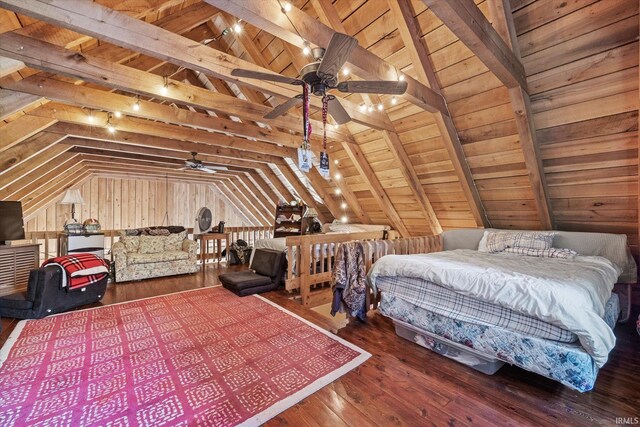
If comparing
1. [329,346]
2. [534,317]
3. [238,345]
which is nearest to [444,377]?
A: [534,317]

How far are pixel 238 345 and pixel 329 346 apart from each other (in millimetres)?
806

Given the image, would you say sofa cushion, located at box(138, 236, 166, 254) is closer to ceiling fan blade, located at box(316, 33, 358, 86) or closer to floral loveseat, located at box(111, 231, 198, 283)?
floral loveseat, located at box(111, 231, 198, 283)

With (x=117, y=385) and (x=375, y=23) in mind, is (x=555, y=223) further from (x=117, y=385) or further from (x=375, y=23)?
(x=117, y=385)

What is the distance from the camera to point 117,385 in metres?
1.88

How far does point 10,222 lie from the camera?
352 cm

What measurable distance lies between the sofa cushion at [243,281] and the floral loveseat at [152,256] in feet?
5.02

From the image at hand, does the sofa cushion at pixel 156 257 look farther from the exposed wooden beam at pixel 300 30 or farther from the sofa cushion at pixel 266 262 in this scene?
the exposed wooden beam at pixel 300 30

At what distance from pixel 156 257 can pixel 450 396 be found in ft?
15.8

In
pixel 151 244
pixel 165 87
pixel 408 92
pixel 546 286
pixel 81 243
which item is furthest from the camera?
pixel 151 244

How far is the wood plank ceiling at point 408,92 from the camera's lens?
6.93 ft

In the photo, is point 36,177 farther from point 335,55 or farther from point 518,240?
point 518,240

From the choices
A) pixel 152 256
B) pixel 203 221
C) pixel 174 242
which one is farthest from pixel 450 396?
pixel 203 221

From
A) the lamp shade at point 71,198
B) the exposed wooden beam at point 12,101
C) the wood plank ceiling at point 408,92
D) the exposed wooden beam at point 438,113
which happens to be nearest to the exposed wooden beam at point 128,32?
the wood plank ceiling at point 408,92

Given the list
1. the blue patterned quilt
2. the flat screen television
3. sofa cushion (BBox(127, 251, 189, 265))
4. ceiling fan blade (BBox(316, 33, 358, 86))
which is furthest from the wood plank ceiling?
sofa cushion (BBox(127, 251, 189, 265))
